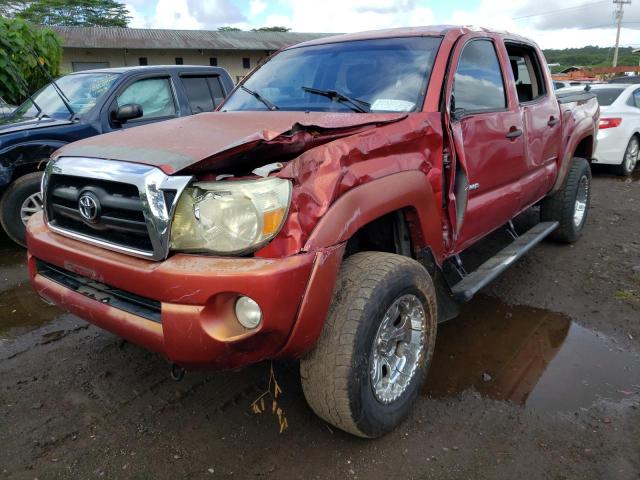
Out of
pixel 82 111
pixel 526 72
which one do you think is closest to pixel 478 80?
pixel 526 72

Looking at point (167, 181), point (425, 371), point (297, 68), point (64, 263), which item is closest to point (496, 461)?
point (425, 371)

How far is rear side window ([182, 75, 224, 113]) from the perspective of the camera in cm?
632

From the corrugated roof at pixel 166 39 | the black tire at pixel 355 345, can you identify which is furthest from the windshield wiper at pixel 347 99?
the corrugated roof at pixel 166 39

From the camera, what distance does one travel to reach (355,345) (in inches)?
85.9

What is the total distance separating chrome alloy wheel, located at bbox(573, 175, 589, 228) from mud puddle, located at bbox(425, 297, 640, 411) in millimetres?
1920

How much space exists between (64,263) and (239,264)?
106cm

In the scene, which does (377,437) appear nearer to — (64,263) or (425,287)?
(425,287)

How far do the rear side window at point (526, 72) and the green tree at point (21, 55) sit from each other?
22.9ft

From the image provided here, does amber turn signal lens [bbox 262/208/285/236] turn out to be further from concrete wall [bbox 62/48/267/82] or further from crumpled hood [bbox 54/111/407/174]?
concrete wall [bbox 62/48/267/82]

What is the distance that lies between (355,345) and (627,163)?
8.92 m

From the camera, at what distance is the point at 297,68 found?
3.54m

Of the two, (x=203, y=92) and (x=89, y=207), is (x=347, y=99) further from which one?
(x=203, y=92)

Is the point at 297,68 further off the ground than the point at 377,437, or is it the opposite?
the point at 297,68

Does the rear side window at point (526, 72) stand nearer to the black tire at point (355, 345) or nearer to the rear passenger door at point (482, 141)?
the rear passenger door at point (482, 141)
